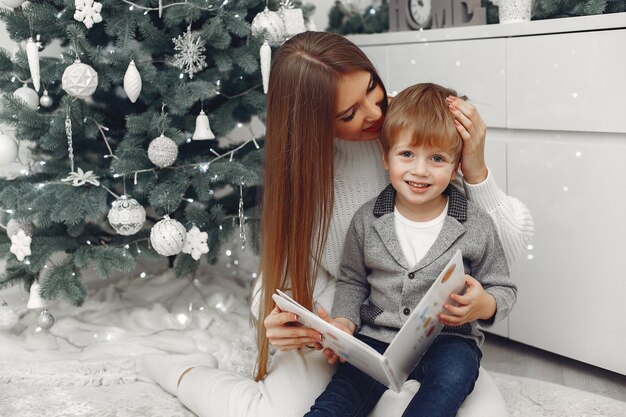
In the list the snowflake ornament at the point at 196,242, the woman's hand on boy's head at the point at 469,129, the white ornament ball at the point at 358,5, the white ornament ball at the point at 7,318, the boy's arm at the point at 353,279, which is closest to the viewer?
the woman's hand on boy's head at the point at 469,129

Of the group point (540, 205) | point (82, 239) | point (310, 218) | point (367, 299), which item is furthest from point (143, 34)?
point (540, 205)

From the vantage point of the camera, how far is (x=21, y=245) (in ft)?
5.59

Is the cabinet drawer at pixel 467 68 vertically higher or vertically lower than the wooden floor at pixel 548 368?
higher

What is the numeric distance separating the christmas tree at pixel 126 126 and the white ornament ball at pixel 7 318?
0.51 ft

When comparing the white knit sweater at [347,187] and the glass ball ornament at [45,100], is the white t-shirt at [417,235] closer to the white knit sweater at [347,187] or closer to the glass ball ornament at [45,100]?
the white knit sweater at [347,187]

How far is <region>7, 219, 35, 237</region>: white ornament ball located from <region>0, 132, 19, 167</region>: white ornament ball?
15cm

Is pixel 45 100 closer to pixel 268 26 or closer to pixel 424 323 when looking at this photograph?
pixel 268 26

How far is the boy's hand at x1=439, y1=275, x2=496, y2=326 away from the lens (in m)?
1.17

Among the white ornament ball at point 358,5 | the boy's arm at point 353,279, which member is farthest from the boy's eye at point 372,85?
the white ornament ball at point 358,5

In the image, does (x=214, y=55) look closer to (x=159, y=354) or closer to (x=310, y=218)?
(x=310, y=218)

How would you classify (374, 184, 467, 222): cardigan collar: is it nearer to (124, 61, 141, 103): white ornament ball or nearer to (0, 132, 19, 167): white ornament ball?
(124, 61, 141, 103): white ornament ball

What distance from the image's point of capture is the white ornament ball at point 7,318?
1946mm

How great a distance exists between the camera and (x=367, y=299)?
1407 millimetres

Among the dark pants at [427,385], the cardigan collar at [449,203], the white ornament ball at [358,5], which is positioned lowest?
the dark pants at [427,385]
